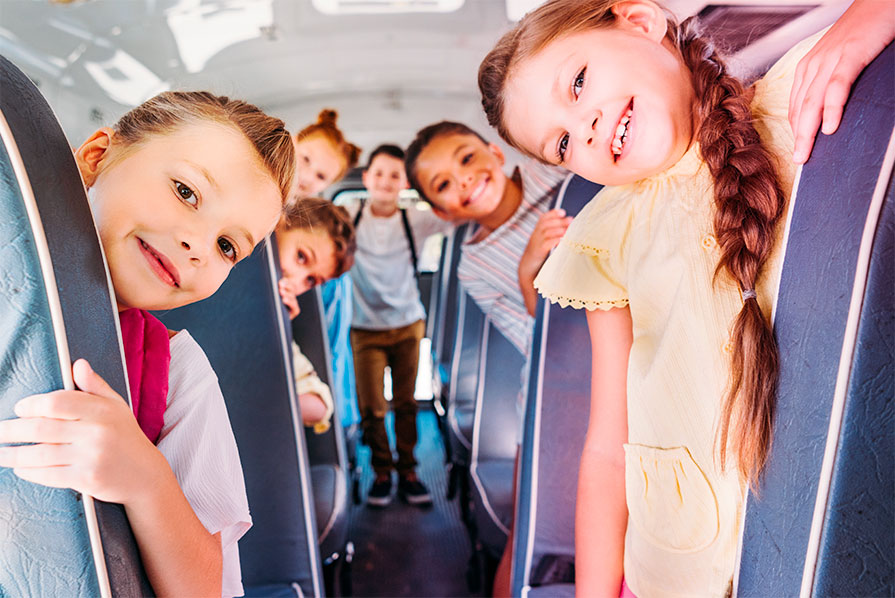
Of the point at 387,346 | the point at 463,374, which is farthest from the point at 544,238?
the point at 463,374

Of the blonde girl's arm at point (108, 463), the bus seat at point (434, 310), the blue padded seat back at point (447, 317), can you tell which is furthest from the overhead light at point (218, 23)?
the bus seat at point (434, 310)

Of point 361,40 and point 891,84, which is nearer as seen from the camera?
point 891,84

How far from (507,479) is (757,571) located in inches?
35.4

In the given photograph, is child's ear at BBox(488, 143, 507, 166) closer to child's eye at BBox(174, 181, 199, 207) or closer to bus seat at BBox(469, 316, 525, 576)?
child's eye at BBox(174, 181, 199, 207)

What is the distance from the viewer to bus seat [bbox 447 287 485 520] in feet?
6.72

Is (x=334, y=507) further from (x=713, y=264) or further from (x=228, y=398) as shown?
(x=713, y=264)

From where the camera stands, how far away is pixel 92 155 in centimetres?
62

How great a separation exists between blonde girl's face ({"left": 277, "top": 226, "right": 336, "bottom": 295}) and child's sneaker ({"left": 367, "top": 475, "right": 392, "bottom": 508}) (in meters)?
1.00

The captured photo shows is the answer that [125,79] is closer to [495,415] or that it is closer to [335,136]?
[335,136]

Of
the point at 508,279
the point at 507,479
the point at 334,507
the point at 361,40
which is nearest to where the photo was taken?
the point at 361,40

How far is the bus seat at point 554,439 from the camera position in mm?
939

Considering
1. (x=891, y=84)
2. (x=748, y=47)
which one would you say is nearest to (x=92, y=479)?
(x=891, y=84)

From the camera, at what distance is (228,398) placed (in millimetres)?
762

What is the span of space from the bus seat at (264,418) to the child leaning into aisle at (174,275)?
0.07 m
